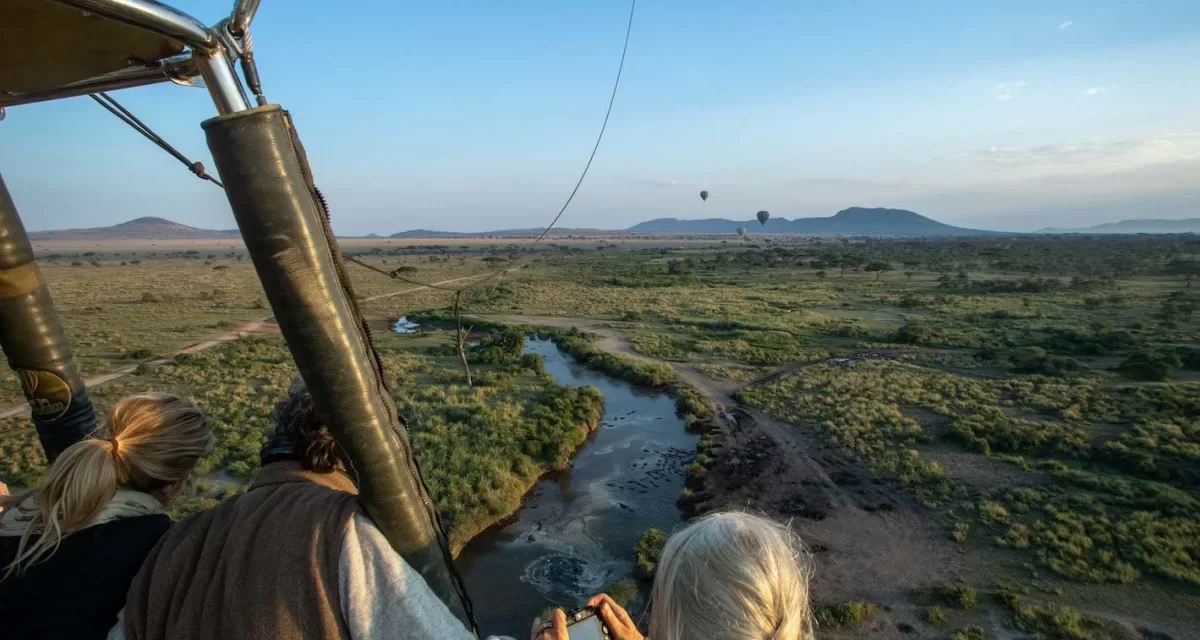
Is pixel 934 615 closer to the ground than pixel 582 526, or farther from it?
farther from it

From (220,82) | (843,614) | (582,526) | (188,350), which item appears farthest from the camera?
(188,350)

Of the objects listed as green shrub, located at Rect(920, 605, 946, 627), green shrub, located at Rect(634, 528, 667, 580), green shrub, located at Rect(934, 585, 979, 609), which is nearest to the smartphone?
green shrub, located at Rect(634, 528, 667, 580)

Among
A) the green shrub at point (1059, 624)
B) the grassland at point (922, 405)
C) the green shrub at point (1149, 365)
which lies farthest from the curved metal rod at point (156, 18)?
the green shrub at point (1149, 365)

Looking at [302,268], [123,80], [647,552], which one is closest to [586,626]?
[302,268]

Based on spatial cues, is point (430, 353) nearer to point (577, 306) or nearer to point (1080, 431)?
point (577, 306)

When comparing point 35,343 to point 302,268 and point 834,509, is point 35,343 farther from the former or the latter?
point 834,509

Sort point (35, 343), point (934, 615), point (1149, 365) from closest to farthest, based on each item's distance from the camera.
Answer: point (35, 343) → point (934, 615) → point (1149, 365)

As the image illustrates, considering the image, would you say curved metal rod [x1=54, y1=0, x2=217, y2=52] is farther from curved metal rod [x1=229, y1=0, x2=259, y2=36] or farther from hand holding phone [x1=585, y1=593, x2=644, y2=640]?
hand holding phone [x1=585, y1=593, x2=644, y2=640]
